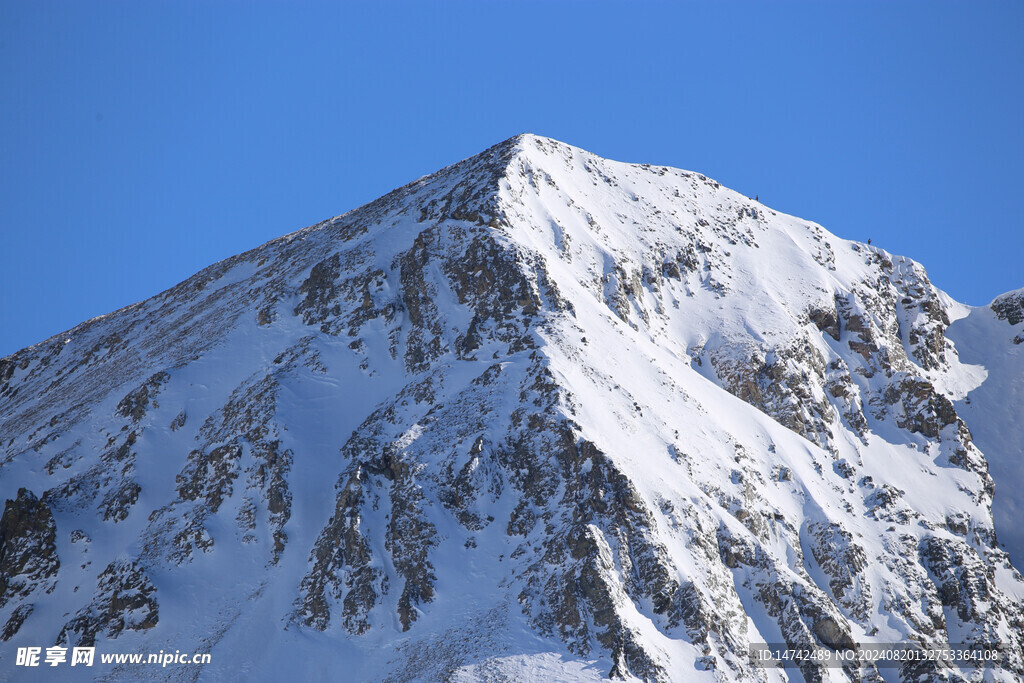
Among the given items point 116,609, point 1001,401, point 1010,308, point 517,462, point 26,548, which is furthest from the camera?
point 1010,308

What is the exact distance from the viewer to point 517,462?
79812 millimetres

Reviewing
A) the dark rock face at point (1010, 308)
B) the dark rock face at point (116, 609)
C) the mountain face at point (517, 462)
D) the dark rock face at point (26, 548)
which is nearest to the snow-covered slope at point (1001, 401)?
the dark rock face at point (1010, 308)

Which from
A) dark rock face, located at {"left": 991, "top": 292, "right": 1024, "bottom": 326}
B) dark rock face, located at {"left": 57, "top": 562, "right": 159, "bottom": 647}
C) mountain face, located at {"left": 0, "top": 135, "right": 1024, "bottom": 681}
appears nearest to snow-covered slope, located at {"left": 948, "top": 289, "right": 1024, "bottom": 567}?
dark rock face, located at {"left": 991, "top": 292, "right": 1024, "bottom": 326}

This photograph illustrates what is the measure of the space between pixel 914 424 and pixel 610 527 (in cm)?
4144

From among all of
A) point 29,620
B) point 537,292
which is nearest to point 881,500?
point 537,292

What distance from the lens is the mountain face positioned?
73625 millimetres

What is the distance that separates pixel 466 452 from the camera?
8100 cm

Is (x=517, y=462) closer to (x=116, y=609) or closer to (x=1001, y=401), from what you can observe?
(x=116, y=609)

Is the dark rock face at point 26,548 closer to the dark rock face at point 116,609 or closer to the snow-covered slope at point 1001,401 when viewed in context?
the dark rock face at point 116,609

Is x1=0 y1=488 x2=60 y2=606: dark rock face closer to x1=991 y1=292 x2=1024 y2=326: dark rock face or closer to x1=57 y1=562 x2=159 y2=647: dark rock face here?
x1=57 y1=562 x2=159 y2=647: dark rock face

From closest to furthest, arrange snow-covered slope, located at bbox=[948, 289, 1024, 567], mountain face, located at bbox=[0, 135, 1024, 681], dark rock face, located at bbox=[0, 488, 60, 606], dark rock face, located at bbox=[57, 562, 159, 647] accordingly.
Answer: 1. mountain face, located at bbox=[0, 135, 1024, 681]
2. dark rock face, located at bbox=[57, 562, 159, 647]
3. dark rock face, located at bbox=[0, 488, 60, 606]
4. snow-covered slope, located at bbox=[948, 289, 1024, 567]

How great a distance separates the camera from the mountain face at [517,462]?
242 ft

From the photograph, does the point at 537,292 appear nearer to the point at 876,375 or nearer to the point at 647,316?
the point at 647,316

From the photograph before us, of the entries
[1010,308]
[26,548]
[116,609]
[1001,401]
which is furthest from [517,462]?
[1010,308]
